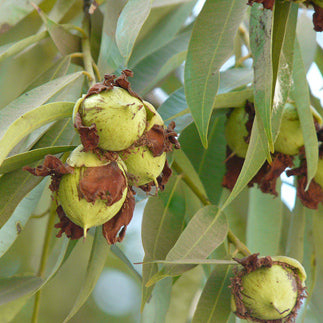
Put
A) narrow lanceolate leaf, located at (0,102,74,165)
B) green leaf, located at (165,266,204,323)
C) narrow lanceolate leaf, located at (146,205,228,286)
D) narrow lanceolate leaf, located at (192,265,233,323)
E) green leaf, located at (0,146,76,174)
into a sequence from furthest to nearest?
green leaf, located at (165,266,204,323)
narrow lanceolate leaf, located at (192,265,233,323)
narrow lanceolate leaf, located at (146,205,228,286)
green leaf, located at (0,146,76,174)
narrow lanceolate leaf, located at (0,102,74,165)

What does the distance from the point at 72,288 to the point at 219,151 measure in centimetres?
96

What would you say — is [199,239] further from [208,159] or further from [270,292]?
[208,159]

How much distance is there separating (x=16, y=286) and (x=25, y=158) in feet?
1.42

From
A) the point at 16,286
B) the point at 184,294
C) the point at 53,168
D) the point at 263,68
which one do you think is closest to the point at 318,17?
the point at 263,68

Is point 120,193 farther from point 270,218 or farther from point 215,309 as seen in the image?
point 270,218

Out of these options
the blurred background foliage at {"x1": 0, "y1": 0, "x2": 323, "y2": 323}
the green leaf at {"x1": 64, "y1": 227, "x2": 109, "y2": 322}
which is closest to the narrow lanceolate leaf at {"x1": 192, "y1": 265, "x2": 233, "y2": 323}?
the blurred background foliage at {"x1": 0, "y1": 0, "x2": 323, "y2": 323}

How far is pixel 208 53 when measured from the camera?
1.10 m

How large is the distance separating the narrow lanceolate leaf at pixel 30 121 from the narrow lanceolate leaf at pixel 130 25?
17cm

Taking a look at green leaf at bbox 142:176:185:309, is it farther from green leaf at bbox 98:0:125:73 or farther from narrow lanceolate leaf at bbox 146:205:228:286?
green leaf at bbox 98:0:125:73

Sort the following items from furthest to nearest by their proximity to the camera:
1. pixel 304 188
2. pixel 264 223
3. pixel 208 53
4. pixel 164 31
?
pixel 164 31, pixel 264 223, pixel 304 188, pixel 208 53

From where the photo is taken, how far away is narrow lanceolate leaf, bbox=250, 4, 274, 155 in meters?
0.95

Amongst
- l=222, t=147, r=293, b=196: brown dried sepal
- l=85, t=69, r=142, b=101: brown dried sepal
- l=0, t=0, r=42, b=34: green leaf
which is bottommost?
l=222, t=147, r=293, b=196: brown dried sepal

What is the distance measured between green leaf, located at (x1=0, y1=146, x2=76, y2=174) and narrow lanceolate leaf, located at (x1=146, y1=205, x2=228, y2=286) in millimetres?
280

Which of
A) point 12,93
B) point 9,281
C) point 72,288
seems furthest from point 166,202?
point 72,288
